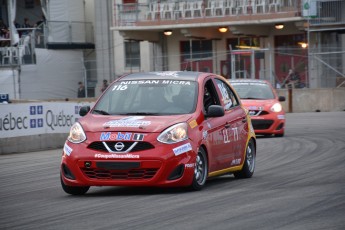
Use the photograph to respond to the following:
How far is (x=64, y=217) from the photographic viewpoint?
33.5ft

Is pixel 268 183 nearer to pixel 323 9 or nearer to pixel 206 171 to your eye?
pixel 206 171

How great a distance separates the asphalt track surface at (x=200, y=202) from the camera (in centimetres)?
945

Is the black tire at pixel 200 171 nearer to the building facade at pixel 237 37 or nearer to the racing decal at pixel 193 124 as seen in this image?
the racing decal at pixel 193 124

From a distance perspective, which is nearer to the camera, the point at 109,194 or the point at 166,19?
the point at 109,194

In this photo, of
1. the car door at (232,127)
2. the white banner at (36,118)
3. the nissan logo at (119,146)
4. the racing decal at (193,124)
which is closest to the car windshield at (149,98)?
the racing decal at (193,124)

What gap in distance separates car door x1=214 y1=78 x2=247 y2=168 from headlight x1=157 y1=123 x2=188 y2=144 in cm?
129

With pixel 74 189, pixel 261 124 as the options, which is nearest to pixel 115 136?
pixel 74 189

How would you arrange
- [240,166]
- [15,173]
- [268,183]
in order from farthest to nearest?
[15,173] < [240,166] < [268,183]

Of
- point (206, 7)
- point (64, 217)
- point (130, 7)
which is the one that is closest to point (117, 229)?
point (64, 217)

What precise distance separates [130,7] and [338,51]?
12.3 meters

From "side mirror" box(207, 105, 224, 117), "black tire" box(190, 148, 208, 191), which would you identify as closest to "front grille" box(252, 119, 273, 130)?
"side mirror" box(207, 105, 224, 117)

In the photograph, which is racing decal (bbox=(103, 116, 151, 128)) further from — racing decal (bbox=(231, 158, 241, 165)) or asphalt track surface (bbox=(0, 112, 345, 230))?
racing decal (bbox=(231, 158, 241, 165))

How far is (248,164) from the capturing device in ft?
47.9

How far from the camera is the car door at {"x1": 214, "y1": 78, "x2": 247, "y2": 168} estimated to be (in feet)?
44.7
